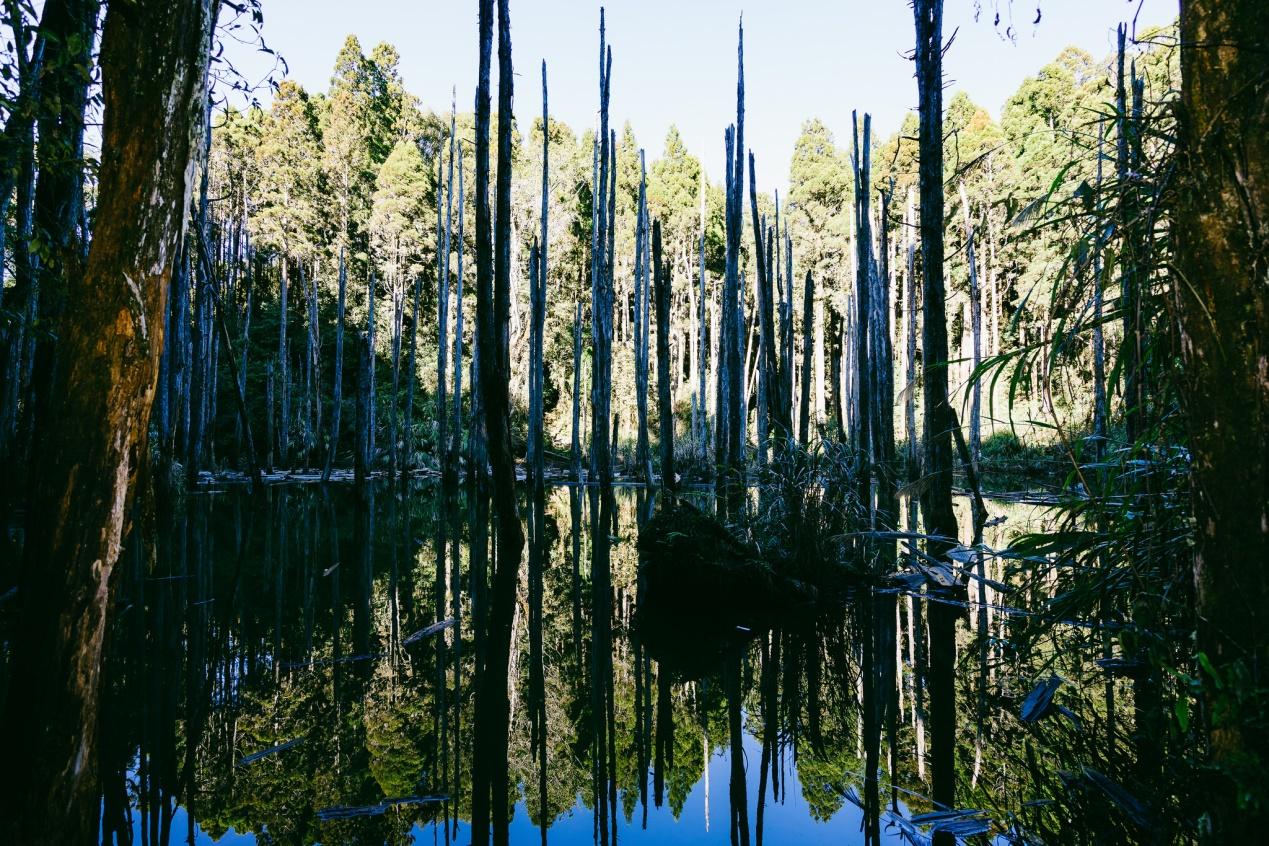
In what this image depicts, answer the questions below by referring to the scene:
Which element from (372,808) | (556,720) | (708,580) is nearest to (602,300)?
(708,580)

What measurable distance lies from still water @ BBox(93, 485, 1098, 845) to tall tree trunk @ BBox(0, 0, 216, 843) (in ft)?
1.78

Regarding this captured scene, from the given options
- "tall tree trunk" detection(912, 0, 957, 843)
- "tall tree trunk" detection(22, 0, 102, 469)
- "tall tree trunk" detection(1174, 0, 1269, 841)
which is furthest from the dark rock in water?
"tall tree trunk" detection(22, 0, 102, 469)

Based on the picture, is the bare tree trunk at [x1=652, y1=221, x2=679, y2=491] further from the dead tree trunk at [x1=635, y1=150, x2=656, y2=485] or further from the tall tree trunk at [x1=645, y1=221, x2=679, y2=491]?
the dead tree trunk at [x1=635, y1=150, x2=656, y2=485]

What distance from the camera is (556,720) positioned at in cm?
303

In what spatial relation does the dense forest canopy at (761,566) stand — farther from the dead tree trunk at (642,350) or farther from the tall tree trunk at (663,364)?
the dead tree trunk at (642,350)

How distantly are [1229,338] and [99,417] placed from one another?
2724 mm

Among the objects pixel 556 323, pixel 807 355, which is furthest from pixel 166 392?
pixel 556 323

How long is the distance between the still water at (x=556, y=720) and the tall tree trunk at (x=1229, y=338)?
1.02m

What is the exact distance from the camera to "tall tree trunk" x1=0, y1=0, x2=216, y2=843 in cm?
172

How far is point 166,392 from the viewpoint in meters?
11.8

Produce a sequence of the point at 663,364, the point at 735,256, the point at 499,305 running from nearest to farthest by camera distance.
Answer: the point at 499,305
the point at 735,256
the point at 663,364

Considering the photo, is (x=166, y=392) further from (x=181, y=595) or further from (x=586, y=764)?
(x=586, y=764)

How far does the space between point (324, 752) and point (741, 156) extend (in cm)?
1172

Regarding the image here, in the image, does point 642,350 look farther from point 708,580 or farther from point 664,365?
point 708,580
